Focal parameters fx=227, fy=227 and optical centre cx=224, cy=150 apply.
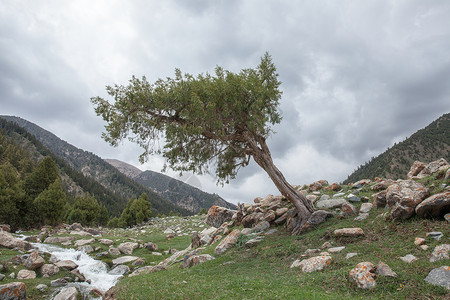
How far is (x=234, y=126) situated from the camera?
16.4m

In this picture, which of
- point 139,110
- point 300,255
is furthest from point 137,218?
point 300,255

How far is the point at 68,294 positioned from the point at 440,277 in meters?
16.2

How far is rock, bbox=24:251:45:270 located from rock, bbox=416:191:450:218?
898 inches

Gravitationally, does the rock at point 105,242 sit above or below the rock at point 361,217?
below

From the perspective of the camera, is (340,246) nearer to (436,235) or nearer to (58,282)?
(436,235)

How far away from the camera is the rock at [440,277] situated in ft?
21.3

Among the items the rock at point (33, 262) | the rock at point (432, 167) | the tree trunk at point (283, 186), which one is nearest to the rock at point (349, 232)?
the tree trunk at point (283, 186)

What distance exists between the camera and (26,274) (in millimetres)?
13984

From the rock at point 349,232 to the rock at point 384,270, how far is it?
4.22 m

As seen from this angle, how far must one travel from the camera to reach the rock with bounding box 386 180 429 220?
449 inches

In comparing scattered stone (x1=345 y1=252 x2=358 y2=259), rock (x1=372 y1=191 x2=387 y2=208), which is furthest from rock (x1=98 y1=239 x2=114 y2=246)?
rock (x1=372 y1=191 x2=387 y2=208)

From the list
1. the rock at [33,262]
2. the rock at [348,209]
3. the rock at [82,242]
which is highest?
the rock at [348,209]

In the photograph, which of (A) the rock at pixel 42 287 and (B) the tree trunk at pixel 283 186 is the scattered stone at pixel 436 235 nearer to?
(B) the tree trunk at pixel 283 186

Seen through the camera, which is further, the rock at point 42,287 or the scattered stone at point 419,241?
A: the rock at point 42,287
